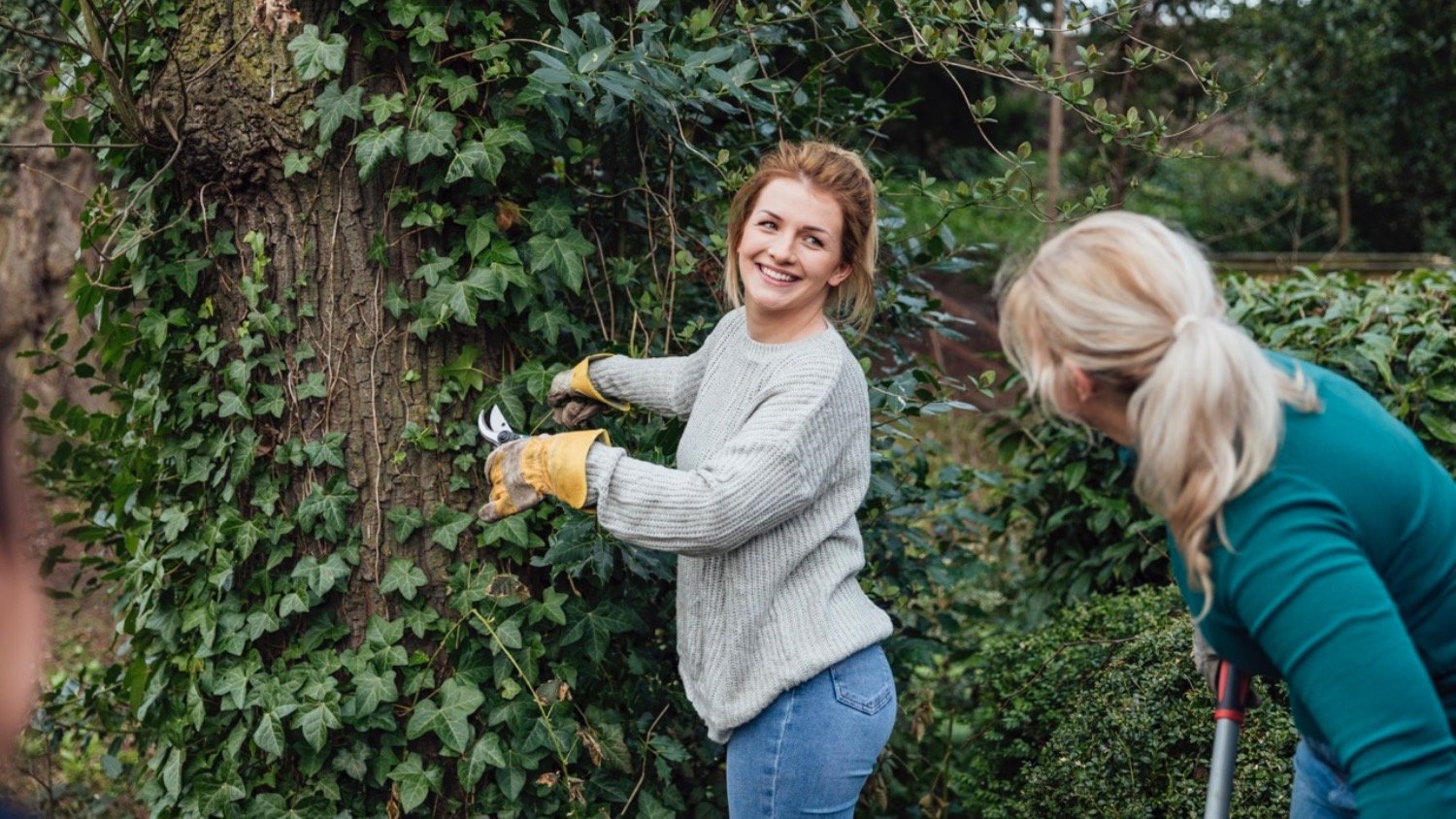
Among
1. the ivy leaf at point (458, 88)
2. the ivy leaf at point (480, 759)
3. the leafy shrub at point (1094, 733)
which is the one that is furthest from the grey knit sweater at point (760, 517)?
the leafy shrub at point (1094, 733)

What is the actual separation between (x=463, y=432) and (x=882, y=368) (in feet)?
4.09

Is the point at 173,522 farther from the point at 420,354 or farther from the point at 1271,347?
the point at 1271,347

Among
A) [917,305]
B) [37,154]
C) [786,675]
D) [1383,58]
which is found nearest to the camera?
[786,675]

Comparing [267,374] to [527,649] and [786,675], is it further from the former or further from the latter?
[786,675]

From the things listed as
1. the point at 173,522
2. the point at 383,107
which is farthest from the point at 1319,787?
the point at 173,522

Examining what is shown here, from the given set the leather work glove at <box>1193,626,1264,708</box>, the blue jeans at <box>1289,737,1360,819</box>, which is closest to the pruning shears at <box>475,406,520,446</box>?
the leather work glove at <box>1193,626,1264,708</box>

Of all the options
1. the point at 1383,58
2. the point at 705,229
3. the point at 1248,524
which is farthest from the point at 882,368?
the point at 1383,58

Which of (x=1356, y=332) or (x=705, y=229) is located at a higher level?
(x=705, y=229)

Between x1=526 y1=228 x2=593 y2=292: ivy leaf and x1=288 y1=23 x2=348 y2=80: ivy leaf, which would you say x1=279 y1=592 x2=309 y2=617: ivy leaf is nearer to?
x1=526 y1=228 x2=593 y2=292: ivy leaf

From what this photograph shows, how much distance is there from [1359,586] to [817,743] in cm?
99

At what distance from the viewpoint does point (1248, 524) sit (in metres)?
1.51

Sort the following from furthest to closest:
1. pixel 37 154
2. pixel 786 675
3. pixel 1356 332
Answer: pixel 37 154
pixel 1356 332
pixel 786 675

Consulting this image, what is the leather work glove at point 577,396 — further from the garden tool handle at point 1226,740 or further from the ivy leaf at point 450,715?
the garden tool handle at point 1226,740

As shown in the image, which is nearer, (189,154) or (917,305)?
(189,154)
